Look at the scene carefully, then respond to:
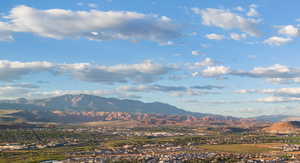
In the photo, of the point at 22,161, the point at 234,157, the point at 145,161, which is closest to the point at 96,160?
the point at 145,161

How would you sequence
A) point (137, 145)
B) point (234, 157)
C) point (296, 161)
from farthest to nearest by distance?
point (137, 145) → point (234, 157) → point (296, 161)

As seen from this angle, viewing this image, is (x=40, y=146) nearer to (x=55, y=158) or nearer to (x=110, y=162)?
(x=55, y=158)

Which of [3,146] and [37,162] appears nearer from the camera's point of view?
[37,162]

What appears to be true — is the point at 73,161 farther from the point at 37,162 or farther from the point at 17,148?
the point at 17,148

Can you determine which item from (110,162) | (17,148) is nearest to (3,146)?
(17,148)

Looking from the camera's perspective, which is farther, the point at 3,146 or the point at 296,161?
the point at 3,146

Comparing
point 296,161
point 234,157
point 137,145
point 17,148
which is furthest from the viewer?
point 137,145

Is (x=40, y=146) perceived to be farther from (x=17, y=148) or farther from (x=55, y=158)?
(x=55, y=158)
